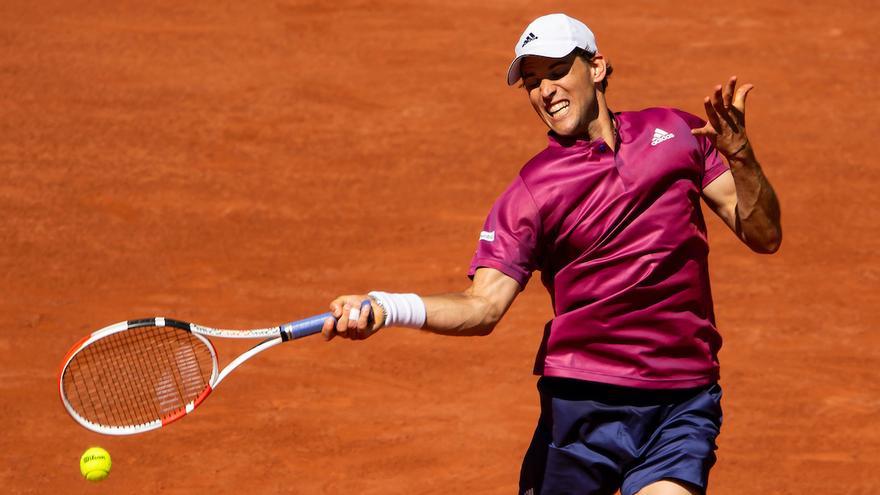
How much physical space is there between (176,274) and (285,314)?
0.99 meters

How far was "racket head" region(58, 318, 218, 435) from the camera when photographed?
5762 millimetres

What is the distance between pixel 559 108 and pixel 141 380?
316cm

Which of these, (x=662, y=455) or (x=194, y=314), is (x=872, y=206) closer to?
(x=194, y=314)

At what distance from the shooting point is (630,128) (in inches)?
210

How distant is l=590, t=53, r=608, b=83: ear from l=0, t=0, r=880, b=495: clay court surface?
3185mm

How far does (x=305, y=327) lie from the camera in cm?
500

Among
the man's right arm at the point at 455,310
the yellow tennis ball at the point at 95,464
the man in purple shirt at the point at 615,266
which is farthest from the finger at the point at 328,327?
the yellow tennis ball at the point at 95,464

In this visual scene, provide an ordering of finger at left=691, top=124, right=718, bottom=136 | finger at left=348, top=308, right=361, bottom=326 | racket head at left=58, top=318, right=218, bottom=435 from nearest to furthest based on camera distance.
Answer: finger at left=348, top=308, right=361, bottom=326 → finger at left=691, top=124, right=718, bottom=136 → racket head at left=58, top=318, right=218, bottom=435

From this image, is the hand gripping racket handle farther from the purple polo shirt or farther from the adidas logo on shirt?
the adidas logo on shirt

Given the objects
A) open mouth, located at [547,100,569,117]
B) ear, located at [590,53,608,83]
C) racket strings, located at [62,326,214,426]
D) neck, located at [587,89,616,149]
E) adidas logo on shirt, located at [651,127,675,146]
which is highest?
ear, located at [590,53,608,83]

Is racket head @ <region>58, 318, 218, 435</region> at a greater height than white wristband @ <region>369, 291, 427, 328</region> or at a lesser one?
lesser

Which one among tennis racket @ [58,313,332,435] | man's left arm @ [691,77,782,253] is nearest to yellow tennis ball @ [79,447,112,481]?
tennis racket @ [58,313,332,435]

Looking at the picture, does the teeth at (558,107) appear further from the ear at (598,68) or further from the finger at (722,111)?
the finger at (722,111)

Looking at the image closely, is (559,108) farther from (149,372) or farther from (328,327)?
(149,372)
